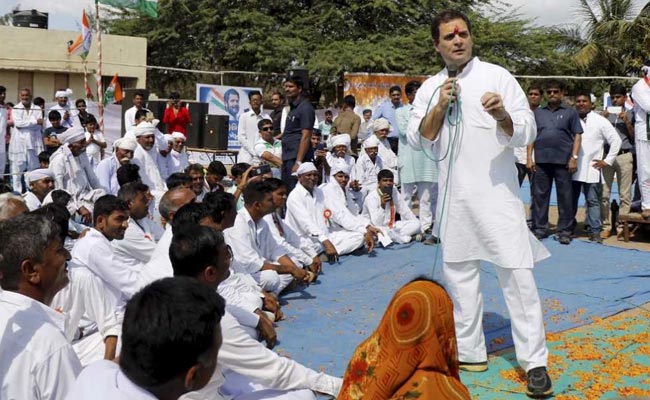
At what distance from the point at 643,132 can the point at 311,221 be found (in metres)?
3.51

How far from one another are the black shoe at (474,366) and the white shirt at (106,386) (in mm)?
2832

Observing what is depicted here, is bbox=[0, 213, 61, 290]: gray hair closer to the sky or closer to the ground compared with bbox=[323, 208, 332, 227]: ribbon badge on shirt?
closer to the sky

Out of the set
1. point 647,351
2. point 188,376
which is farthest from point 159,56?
point 188,376

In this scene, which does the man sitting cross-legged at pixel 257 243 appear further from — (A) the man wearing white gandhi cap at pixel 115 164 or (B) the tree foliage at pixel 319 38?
(B) the tree foliage at pixel 319 38

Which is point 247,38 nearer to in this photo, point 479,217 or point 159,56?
point 159,56

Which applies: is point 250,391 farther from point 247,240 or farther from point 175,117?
point 175,117

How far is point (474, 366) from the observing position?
437 cm

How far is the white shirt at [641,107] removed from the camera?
7.52m

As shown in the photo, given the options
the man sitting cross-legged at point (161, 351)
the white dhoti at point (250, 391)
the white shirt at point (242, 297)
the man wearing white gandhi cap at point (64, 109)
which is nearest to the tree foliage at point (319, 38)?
the man wearing white gandhi cap at point (64, 109)

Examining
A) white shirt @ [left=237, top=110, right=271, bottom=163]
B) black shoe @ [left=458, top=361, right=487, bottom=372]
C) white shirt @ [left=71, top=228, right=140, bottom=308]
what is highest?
white shirt @ [left=237, top=110, right=271, bottom=163]

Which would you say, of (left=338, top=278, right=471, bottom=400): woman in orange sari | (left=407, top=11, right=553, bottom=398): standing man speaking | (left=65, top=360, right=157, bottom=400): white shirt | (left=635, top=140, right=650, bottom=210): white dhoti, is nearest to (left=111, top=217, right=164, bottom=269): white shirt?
(left=407, top=11, right=553, bottom=398): standing man speaking

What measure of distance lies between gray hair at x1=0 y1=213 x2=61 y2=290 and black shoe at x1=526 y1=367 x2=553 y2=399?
8.41 ft

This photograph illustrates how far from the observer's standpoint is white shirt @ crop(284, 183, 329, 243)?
7.60 metres

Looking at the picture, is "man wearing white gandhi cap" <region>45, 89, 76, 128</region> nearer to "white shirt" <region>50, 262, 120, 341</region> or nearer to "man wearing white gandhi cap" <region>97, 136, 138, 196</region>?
"man wearing white gandhi cap" <region>97, 136, 138, 196</region>
